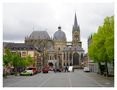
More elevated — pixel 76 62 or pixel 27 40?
pixel 27 40

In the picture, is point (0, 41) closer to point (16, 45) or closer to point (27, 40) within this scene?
point (16, 45)

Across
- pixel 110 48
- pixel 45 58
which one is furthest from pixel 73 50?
pixel 110 48

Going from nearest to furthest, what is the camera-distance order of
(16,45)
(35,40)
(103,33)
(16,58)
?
(103,33), (16,58), (16,45), (35,40)

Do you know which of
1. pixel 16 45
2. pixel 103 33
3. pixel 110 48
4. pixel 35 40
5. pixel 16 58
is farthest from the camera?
pixel 35 40

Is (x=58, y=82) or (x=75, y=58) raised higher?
(x=58, y=82)

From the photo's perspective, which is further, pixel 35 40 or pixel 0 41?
pixel 35 40

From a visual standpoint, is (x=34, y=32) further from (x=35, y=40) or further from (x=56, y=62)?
(x=56, y=62)

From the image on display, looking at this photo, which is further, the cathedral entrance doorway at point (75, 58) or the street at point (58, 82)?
the cathedral entrance doorway at point (75, 58)

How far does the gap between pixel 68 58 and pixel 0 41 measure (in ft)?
584

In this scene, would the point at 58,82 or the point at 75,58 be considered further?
the point at 75,58

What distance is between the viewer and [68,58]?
7790 inches

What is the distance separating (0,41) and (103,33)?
108ft

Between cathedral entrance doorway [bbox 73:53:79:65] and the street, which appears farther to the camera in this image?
cathedral entrance doorway [bbox 73:53:79:65]

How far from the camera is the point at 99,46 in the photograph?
53.9 metres
